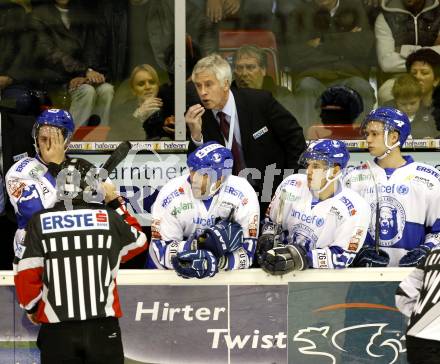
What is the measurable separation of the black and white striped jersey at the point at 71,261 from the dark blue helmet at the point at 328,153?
1448mm

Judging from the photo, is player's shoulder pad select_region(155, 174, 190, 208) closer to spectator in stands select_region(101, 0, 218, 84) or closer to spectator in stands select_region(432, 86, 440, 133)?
spectator in stands select_region(101, 0, 218, 84)

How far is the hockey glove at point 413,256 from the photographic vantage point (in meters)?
6.48

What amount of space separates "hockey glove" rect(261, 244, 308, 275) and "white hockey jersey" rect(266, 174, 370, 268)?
0.28 feet

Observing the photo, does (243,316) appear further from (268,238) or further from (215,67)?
(215,67)

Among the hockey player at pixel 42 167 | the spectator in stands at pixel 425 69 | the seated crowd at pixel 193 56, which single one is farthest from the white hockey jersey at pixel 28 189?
the spectator in stands at pixel 425 69

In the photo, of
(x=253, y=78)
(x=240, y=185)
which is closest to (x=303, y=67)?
(x=253, y=78)

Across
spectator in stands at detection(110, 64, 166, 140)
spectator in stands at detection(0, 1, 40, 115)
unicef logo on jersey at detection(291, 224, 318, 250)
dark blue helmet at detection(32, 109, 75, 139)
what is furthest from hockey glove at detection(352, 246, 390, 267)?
spectator in stands at detection(0, 1, 40, 115)

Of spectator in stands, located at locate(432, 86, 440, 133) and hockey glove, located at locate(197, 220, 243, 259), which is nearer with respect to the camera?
hockey glove, located at locate(197, 220, 243, 259)

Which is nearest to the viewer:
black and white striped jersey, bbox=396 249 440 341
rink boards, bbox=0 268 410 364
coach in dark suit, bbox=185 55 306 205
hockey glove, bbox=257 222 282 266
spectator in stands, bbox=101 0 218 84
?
black and white striped jersey, bbox=396 249 440 341

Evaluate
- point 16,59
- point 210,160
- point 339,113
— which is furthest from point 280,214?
point 16,59

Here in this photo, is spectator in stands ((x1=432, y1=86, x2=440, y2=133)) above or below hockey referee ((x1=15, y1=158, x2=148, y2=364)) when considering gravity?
above

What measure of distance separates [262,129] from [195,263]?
156 cm

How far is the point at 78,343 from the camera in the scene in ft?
18.0

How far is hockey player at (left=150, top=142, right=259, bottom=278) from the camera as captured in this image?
6348mm
